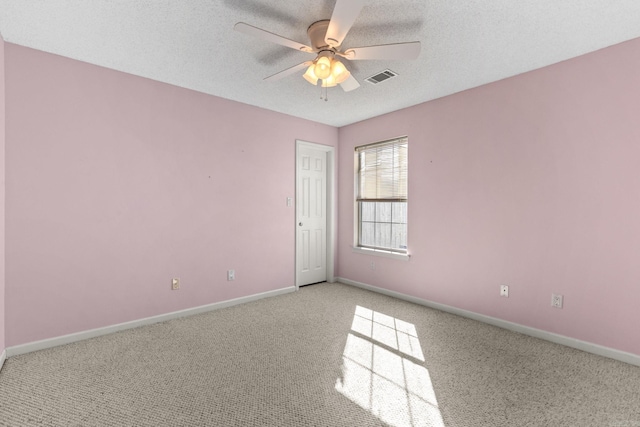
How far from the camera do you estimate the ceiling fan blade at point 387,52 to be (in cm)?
204

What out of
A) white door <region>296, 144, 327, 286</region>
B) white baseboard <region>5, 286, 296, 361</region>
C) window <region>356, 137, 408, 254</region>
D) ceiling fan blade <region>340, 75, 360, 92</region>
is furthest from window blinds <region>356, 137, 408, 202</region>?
white baseboard <region>5, 286, 296, 361</region>

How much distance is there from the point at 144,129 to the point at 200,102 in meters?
0.71

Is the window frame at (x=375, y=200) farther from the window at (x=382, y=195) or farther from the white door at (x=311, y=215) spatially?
the white door at (x=311, y=215)

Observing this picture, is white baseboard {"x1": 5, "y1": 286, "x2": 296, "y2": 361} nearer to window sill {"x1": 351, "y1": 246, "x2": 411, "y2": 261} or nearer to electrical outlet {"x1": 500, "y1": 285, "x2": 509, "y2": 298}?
window sill {"x1": 351, "y1": 246, "x2": 411, "y2": 261}

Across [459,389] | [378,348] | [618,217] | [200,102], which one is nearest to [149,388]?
[378,348]

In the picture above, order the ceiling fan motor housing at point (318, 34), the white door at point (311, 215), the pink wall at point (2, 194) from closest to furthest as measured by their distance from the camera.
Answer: the ceiling fan motor housing at point (318, 34)
the pink wall at point (2, 194)
the white door at point (311, 215)

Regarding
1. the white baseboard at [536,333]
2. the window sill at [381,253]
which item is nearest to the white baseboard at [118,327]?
the window sill at [381,253]

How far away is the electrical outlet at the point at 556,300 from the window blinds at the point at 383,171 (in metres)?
1.89

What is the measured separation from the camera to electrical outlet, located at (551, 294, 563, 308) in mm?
2785

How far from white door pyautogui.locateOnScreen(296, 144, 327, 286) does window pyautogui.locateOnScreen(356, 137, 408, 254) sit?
0.57 meters

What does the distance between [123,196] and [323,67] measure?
230cm

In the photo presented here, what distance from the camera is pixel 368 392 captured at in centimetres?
206

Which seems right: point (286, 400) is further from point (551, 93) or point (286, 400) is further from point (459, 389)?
point (551, 93)

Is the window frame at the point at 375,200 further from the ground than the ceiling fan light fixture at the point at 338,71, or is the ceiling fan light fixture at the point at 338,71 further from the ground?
the ceiling fan light fixture at the point at 338,71
